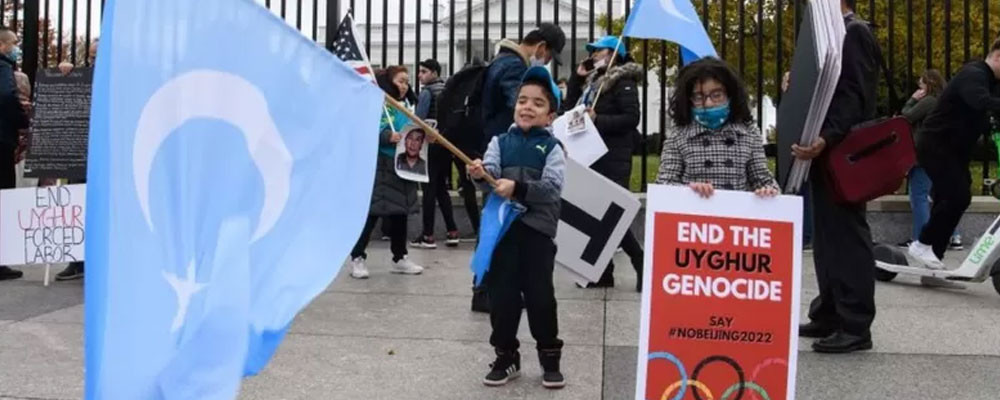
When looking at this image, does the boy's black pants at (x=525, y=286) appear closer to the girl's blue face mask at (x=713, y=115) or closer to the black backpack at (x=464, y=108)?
the girl's blue face mask at (x=713, y=115)

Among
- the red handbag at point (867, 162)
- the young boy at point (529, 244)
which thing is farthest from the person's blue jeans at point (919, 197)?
the young boy at point (529, 244)

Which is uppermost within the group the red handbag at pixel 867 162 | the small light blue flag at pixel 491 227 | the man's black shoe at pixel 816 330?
the red handbag at pixel 867 162

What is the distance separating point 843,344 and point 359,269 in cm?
377

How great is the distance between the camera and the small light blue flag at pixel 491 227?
4.29m

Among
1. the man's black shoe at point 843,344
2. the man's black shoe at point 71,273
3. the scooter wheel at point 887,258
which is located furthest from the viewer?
the man's black shoe at point 71,273

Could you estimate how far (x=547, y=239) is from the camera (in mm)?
4484

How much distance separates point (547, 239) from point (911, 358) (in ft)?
6.42

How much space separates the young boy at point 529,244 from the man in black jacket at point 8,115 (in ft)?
16.1

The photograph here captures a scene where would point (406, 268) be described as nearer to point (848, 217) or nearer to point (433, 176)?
point (433, 176)

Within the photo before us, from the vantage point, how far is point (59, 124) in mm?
7473

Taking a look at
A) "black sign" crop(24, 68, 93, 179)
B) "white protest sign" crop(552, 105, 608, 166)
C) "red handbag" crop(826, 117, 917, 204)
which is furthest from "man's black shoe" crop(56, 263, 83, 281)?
"red handbag" crop(826, 117, 917, 204)

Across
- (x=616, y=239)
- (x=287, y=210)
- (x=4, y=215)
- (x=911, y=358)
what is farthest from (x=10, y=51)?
(x=911, y=358)

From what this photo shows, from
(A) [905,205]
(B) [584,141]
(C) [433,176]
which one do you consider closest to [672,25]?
(B) [584,141]

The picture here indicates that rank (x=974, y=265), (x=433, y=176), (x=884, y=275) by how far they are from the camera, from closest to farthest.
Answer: (x=974, y=265) → (x=884, y=275) → (x=433, y=176)
